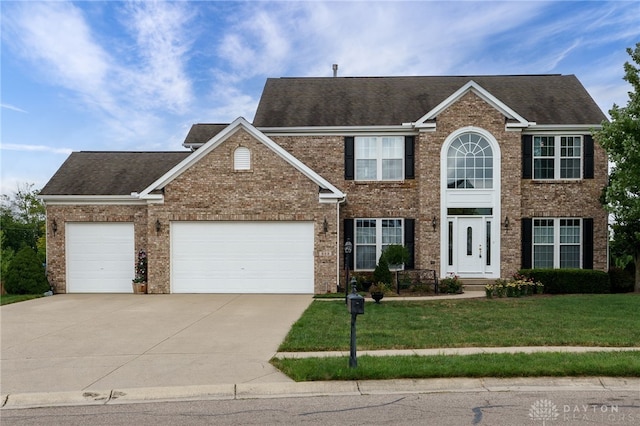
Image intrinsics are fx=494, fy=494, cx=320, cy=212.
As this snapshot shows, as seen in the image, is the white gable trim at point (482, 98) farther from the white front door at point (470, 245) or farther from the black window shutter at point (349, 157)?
the white front door at point (470, 245)

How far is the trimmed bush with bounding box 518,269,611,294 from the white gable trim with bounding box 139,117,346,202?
749 centimetres

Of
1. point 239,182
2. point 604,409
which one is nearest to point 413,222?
point 239,182

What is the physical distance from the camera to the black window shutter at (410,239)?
59.9 feet

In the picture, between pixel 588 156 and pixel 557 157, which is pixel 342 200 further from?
pixel 588 156

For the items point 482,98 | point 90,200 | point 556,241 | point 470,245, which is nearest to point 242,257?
point 90,200

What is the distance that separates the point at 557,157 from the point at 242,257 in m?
12.1

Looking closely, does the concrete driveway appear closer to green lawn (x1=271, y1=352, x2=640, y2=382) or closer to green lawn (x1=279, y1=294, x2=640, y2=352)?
green lawn (x1=271, y1=352, x2=640, y2=382)

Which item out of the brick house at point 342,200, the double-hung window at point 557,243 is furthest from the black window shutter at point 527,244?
the double-hung window at point 557,243

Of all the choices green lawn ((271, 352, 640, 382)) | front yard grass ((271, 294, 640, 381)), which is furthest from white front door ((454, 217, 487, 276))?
green lawn ((271, 352, 640, 382))

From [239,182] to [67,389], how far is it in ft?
35.6

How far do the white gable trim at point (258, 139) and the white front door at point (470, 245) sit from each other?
487 cm

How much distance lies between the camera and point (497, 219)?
59.3 ft

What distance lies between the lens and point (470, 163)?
1822 centimetres

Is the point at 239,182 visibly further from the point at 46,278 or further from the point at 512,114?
the point at 512,114
